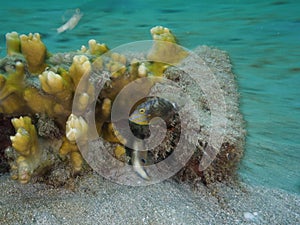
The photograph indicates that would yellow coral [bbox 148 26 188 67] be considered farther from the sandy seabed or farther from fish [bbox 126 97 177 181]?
the sandy seabed

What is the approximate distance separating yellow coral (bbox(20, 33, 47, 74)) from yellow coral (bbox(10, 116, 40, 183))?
0.44m

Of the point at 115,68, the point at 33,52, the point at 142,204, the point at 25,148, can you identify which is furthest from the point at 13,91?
the point at 142,204

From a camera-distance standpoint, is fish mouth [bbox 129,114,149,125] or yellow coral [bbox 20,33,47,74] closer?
fish mouth [bbox 129,114,149,125]

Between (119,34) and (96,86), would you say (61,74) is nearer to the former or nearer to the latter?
(96,86)

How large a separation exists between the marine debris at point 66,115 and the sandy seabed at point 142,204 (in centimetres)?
11

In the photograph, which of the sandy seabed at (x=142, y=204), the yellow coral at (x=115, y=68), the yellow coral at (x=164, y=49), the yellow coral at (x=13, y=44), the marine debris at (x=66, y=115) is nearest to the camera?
the sandy seabed at (x=142, y=204)

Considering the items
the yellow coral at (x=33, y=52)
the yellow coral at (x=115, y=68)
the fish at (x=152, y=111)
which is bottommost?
the fish at (x=152, y=111)

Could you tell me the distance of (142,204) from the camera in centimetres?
168

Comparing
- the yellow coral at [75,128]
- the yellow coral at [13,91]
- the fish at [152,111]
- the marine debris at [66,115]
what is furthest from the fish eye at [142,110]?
the yellow coral at [13,91]

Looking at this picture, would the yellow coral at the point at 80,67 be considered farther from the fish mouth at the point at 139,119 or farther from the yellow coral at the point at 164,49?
the yellow coral at the point at 164,49

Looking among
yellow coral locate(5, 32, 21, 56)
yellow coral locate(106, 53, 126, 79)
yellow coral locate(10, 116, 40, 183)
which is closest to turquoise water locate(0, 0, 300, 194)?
yellow coral locate(106, 53, 126, 79)

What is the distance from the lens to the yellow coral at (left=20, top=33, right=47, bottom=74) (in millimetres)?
1913

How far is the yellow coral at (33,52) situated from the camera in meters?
1.91

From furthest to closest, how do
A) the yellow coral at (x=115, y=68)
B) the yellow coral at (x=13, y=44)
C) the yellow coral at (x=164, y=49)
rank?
the yellow coral at (x=164, y=49)
the yellow coral at (x=13, y=44)
the yellow coral at (x=115, y=68)
